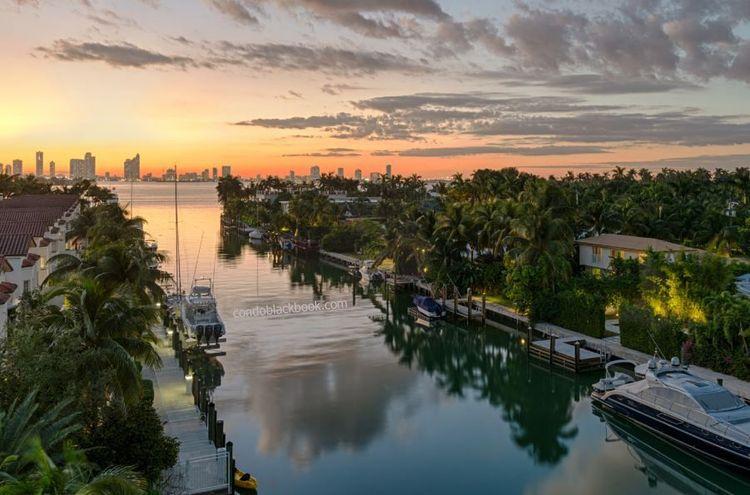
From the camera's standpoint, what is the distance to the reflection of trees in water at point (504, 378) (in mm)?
31719

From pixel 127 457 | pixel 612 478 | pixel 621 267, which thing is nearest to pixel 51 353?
pixel 127 457

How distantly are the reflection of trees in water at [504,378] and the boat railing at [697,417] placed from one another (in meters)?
4.11

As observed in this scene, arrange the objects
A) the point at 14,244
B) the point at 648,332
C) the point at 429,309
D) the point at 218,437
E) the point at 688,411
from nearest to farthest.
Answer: the point at 218,437
the point at 688,411
the point at 14,244
the point at 648,332
the point at 429,309

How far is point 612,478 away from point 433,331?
26.0m

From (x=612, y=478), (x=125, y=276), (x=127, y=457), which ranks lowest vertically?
(x=612, y=478)

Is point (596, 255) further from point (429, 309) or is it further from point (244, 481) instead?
point (244, 481)

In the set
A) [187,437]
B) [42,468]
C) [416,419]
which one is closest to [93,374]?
[187,437]

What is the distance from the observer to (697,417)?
2775 centimetres

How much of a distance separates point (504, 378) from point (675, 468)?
13335 millimetres

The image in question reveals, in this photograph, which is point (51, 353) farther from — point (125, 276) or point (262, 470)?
point (125, 276)

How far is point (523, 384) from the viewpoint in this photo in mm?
38812

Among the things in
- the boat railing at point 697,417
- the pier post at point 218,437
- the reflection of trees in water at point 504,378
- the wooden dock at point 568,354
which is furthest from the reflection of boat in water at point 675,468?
the pier post at point 218,437

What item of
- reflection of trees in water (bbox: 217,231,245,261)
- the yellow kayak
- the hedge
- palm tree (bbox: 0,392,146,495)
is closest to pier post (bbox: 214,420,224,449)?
the yellow kayak

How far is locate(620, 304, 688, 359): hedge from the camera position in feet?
123
